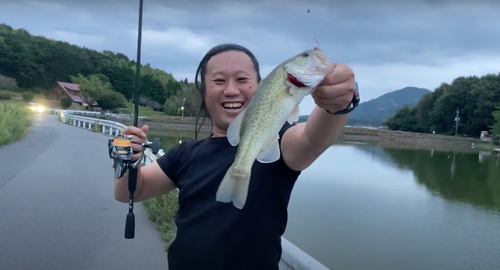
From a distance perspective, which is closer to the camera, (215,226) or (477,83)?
(215,226)

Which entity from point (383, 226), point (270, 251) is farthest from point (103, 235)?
point (383, 226)

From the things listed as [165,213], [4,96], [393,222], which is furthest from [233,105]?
[4,96]

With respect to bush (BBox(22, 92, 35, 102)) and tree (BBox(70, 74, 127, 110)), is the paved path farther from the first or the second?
bush (BBox(22, 92, 35, 102))

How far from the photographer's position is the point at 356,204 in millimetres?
12211

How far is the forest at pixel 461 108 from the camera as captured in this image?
6350cm

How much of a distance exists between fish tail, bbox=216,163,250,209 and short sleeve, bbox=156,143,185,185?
0.82m

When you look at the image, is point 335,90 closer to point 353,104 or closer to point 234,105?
point 353,104

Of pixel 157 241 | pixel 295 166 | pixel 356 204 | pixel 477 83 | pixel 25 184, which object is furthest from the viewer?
pixel 477 83

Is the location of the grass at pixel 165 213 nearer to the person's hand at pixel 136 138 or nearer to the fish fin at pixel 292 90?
the person's hand at pixel 136 138

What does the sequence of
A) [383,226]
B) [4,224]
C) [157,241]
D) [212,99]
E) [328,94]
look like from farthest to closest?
1. [383,226]
2. [4,224]
3. [157,241]
4. [212,99]
5. [328,94]

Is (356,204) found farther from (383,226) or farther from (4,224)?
(4,224)

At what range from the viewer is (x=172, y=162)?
235 cm

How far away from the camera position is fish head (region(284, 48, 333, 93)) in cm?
134

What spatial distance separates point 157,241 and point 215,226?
3.68 metres
